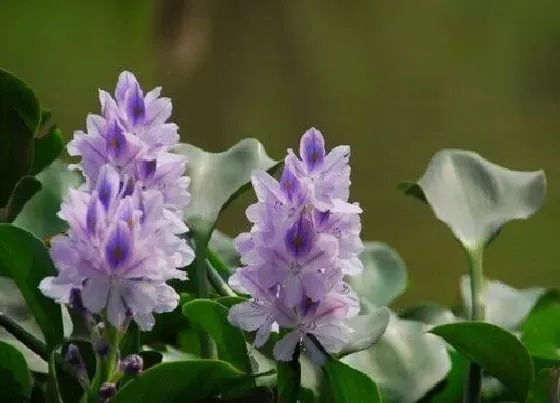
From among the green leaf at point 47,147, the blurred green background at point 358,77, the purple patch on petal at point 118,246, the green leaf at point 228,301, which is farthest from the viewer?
the blurred green background at point 358,77

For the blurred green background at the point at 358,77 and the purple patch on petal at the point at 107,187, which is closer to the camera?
the purple patch on petal at the point at 107,187

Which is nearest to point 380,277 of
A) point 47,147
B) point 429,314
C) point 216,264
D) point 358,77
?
point 429,314

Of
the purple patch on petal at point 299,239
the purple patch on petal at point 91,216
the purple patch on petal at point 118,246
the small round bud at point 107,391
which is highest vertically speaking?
the purple patch on petal at point 91,216

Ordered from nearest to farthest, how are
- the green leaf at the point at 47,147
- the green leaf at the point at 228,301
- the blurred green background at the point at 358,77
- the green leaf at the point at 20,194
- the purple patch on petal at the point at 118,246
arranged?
the purple patch on petal at the point at 118,246, the green leaf at the point at 228,301, the green leaf at the point at 20,194, the green leaf at the point at 47,147, the blurred green background at the point at 358,77

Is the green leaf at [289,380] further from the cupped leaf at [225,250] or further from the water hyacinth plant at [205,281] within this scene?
the cupped leaf at [225,250]

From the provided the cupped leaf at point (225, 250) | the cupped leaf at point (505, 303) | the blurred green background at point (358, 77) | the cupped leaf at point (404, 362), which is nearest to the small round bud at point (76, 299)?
the cupped leaf at point (404, 362)

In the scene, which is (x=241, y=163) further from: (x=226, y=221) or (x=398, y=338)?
(x=226, y=221)

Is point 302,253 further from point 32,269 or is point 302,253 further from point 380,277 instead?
point 380,277
